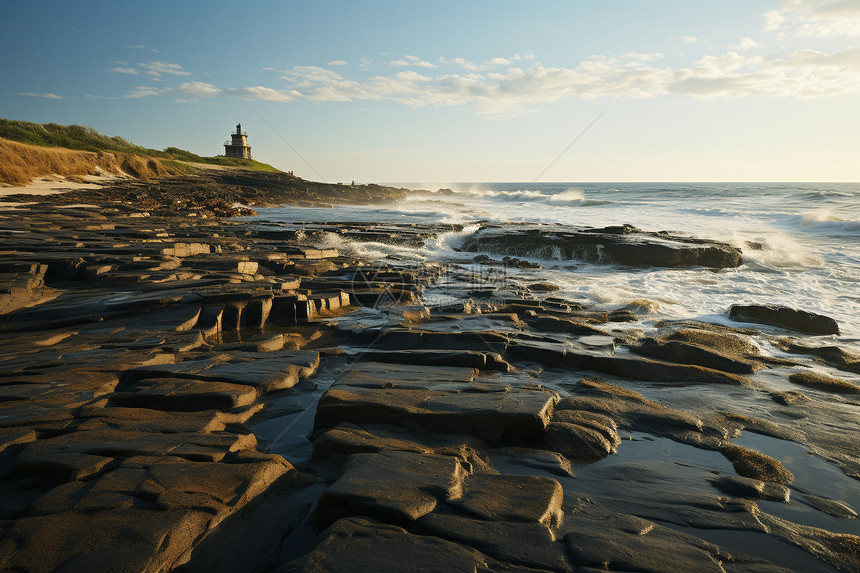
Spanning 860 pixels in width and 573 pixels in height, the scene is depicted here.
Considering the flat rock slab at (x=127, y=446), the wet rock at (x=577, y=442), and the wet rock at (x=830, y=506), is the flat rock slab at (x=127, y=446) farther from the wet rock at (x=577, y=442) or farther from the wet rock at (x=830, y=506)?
the wet rock at (x=830, y=506)

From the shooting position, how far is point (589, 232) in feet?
55.9

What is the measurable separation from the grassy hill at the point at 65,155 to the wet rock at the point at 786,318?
31.1 meters

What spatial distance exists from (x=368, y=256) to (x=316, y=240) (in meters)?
3.22

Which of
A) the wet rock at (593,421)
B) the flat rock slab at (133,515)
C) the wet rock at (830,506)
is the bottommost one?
the wet rock at (830,506)

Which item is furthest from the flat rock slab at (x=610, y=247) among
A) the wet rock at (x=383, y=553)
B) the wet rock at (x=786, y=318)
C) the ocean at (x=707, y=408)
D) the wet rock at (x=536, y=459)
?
the wet rock at (x=383, y=553)

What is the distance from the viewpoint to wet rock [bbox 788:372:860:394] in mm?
5012

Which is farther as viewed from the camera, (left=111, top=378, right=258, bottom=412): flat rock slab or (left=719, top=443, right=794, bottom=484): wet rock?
(left=111, top=378, right=258, bottom=412): flat rock slab

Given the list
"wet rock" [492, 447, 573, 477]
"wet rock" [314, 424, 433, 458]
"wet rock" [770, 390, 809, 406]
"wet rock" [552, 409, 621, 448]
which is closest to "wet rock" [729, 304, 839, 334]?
"wet rock" [770, 390, 809, 406]

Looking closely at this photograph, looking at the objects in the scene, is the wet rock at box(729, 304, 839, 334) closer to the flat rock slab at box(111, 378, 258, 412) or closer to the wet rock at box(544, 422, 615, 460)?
the wet rock at box(544, 422, 615, 460)

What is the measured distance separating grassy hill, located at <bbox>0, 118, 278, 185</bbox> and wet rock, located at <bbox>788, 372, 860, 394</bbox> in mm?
31898

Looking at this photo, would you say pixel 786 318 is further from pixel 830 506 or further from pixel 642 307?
pixel 830 506

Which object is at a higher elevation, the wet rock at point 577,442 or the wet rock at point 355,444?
the wet rock at point 355,444

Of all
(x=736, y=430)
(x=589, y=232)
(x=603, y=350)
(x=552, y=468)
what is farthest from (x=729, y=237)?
(x=552, y=468)

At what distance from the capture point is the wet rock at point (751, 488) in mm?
3004
